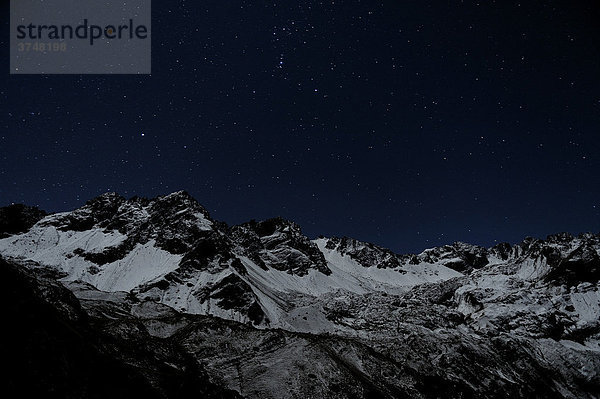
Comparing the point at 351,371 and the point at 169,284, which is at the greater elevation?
the point at 351,371

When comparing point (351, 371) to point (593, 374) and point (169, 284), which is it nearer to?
point (593, 374)

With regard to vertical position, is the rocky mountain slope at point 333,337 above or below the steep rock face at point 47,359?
below

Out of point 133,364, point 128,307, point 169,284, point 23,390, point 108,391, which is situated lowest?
point 169,284

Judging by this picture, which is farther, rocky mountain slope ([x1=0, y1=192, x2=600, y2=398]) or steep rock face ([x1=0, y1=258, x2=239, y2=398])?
→ rocky mountain slope ([x1=0, y1=192, x2=600, y2=398])

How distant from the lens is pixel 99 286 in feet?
611

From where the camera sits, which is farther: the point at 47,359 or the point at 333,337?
the point at 333,337

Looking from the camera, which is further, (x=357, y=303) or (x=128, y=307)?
(x=357, y=303)

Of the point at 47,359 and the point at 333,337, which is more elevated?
the point at 47,359

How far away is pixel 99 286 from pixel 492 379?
604ft

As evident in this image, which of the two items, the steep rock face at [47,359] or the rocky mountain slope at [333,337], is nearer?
the steep rock face at [47,359]

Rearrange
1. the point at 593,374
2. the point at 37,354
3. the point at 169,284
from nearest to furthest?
the point at 37,354 < the point at 593,374 < the point at 169,284

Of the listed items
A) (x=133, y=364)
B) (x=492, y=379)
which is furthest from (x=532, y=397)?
(x=133, y=364)

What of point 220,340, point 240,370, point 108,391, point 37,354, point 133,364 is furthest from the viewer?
point 220,340

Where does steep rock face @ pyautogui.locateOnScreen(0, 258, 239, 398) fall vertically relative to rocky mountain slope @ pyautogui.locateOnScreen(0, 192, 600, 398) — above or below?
above
